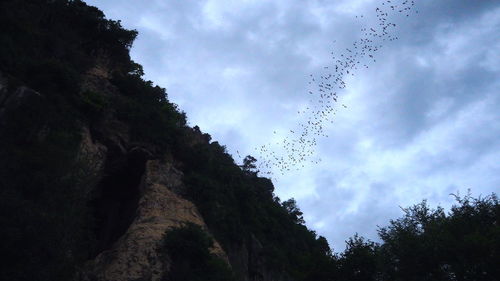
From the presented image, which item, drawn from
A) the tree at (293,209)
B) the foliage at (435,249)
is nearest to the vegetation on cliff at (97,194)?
the foliage at (435,249)

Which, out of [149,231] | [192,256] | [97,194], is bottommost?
[192,256]

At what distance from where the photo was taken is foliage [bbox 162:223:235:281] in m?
24.5

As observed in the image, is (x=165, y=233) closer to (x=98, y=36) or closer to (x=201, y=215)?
(x=201, y=215)

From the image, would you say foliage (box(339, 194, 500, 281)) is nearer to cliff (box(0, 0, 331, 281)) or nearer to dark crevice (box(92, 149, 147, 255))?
cliff (box(0, 0, 331, 281))

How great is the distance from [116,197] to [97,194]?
9.22 feet

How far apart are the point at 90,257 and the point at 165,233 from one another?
4.70 meters

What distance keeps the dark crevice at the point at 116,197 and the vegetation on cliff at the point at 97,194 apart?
2.71 feet

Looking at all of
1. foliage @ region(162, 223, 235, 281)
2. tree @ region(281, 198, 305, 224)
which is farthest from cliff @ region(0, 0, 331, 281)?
tree @ region(281, 198, 305, 224)

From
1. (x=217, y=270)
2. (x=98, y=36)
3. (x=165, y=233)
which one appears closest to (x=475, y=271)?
Answer: (x=217, y=270)

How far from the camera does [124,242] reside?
24703mm

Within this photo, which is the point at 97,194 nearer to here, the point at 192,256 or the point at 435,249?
the point at 192,256

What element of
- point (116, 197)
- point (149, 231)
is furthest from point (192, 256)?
point (116, 197)

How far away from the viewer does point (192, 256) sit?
83.6 ft

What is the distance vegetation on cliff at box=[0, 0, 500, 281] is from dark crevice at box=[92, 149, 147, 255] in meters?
0.83
